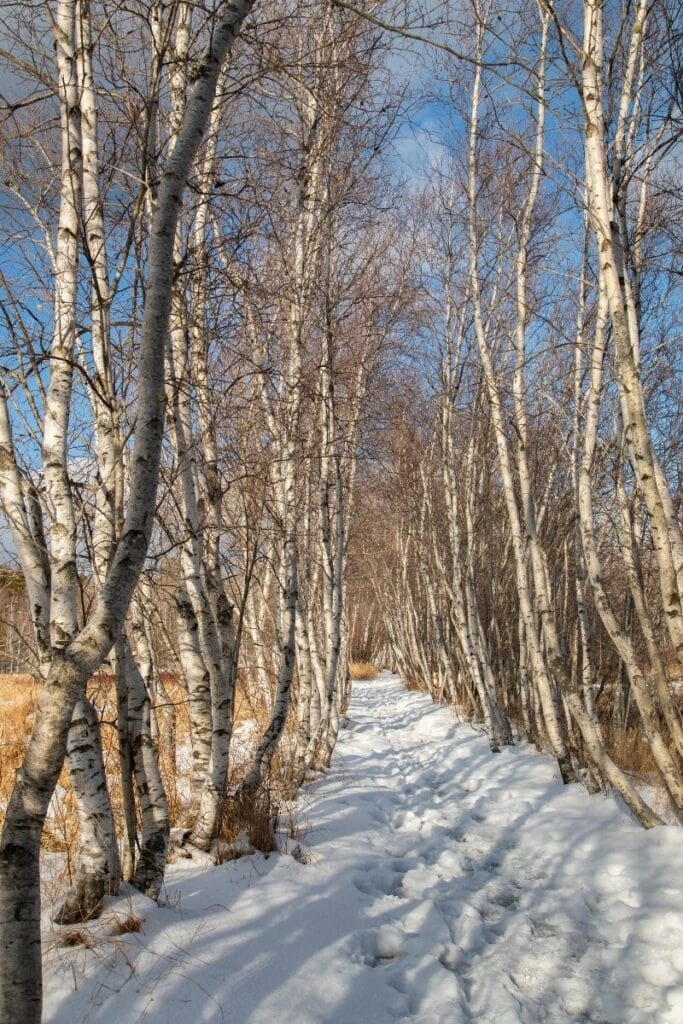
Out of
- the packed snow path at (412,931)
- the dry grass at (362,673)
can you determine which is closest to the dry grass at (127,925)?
the packed snow path at (412,931)

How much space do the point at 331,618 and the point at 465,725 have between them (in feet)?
14.6

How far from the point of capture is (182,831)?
4.28 metres

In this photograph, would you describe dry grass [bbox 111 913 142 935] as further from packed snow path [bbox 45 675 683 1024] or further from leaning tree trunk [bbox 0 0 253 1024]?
leaning tree trunk [bbox 0 0 253 1024]

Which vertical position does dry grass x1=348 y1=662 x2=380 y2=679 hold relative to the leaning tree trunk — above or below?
below

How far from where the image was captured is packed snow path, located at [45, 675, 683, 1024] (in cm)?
245

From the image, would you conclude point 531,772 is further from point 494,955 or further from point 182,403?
point 182,403

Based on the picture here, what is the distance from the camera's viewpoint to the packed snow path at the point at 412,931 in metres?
2.45

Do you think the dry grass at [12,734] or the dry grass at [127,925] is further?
the dry grass at [12,734]

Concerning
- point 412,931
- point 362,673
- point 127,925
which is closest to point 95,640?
point 127,925

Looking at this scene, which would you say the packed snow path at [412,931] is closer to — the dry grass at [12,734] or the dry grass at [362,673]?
the dry grass at [12,734]

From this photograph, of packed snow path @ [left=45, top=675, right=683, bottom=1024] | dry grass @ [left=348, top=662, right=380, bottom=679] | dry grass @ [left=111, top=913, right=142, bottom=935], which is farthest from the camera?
dry grass @ [left=348, top=662, right=380, bottom=679]

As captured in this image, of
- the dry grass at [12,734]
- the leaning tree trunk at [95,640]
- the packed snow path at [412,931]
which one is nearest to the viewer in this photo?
the leaning tree trunk at [95,640]

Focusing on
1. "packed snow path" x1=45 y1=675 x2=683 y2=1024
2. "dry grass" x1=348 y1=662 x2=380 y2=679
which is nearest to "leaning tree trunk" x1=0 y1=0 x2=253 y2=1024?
"packed snow path" x1=45 y1=675 x2=683 y2=1024

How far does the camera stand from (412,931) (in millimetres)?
3197
